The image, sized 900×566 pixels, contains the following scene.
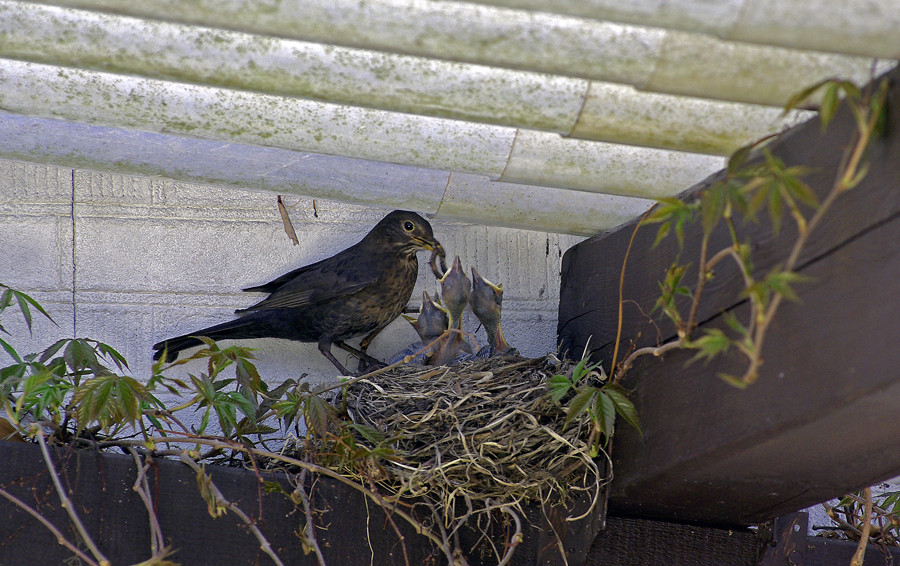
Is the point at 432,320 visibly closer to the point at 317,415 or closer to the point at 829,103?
the point at 317,415

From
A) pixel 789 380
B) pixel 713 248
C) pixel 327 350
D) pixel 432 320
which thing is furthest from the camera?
pixel 327 350

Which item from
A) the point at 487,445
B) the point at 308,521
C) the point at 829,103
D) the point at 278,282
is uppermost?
the point at 829,103

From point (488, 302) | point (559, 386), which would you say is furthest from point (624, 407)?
point (488, 302)

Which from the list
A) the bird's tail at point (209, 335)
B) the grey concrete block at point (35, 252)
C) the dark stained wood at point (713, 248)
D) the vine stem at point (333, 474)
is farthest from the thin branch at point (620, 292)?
the grey concrete block at point (35, 252)

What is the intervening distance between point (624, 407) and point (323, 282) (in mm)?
1526

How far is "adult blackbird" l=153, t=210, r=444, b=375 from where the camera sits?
9.91 ft

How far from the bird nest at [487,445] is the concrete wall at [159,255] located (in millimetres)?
807

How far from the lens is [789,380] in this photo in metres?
1.50

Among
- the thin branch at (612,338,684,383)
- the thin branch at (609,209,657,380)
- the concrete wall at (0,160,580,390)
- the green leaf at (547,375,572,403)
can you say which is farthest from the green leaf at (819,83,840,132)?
the concrete wall at (0,160,580,390)

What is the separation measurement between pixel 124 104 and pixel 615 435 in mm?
1336

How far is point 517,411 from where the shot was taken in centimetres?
216

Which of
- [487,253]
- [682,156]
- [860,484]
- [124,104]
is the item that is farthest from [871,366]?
[487,253]

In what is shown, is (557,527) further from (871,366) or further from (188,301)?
(188,301)

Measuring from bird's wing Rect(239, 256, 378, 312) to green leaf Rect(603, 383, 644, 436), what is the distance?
136cm
